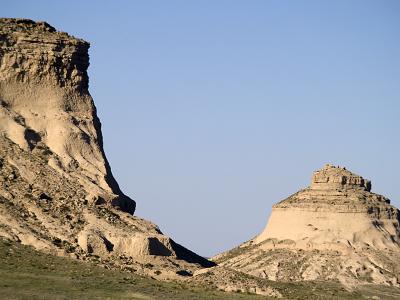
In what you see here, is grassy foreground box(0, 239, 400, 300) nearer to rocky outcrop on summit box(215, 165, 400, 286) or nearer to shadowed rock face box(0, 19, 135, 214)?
shadowed rock face box(0, 19, 135, 214)

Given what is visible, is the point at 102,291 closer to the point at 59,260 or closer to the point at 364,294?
the point at 59,260

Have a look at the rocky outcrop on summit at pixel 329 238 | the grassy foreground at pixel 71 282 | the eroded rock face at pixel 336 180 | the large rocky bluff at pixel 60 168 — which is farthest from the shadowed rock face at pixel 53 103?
the eroded rock face at pixel 336 180

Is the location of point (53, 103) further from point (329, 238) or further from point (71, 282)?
point (329, 238)

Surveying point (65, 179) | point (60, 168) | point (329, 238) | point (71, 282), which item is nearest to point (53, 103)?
point (60, 168)

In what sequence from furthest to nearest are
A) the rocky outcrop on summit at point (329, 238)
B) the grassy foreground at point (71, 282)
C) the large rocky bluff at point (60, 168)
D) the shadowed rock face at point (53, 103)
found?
1. the rocky outcrop on summit at point (329, 238)
2. the shadowed rock face at point (53, 103)
3. the large rocky bluff at point (60, 168)
4. the grassy foreground at point (71, 282)

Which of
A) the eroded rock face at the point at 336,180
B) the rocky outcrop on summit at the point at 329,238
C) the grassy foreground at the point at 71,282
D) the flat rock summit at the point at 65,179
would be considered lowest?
the grassy foreground at the point at 71,282

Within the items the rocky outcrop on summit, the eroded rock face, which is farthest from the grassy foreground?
the eroded rock face

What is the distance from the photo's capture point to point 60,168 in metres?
78.2

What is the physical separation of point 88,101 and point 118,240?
11.9 m

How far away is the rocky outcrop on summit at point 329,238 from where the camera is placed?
110 meters

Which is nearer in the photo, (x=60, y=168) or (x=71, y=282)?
(x=71, y=282)

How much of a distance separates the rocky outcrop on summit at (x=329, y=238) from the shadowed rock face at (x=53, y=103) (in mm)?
30434

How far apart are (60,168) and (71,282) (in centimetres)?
1078

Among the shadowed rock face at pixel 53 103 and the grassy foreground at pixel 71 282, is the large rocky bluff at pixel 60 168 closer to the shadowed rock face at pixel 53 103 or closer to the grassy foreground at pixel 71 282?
the shadowed rock face at pixel 53 103
